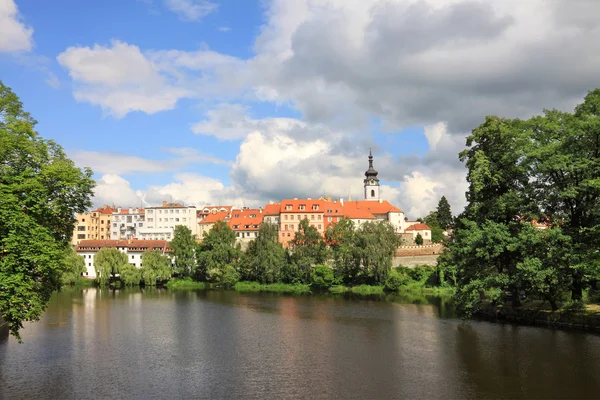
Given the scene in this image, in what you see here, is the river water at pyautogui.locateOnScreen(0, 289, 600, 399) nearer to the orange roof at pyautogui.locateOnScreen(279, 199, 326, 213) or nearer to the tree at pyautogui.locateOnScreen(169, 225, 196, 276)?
the tree at pyautogui.locateOnScreen(169, 225, 196, 276)

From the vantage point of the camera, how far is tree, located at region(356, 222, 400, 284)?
6294cm

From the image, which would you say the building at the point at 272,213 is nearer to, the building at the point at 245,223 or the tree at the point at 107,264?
the building at the point at 245,223

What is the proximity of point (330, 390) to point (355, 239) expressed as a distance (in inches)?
1846

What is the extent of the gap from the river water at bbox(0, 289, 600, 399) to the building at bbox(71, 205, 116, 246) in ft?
271

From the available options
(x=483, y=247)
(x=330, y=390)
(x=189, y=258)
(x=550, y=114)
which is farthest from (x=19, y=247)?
(x=189, y=258)

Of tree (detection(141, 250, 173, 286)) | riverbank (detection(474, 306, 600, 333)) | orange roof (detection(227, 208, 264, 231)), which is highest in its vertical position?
A: orange roof (detection(227, 208, 264, 231))

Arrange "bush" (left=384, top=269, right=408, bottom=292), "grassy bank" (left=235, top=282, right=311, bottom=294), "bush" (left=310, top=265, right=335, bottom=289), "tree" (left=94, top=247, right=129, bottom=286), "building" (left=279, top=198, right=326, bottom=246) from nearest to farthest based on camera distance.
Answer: "bush" (left=384, top=269, right=408, bottom=292)
"grassy bank" (left=235, top=282, right=311, bottom=294)
"bush" (left=310, top=265, right=335, bottom=289)
"tree" (left=94, top=247, right=129, bottom=286)
"building" (left=279, top=198, right=326, bottom=246)

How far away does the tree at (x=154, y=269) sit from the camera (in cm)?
7312

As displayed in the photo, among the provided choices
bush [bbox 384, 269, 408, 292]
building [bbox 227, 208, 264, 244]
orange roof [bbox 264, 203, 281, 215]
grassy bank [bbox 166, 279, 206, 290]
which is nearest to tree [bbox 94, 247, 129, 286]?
grassy bank [bbox 166, 279, 206, 290]

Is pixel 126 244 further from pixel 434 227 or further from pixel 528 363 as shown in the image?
pixel 528 363

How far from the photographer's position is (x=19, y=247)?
20.3m

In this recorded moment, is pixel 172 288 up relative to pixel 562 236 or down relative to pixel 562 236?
down

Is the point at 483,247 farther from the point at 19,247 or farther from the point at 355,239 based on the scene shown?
the point at 355,239

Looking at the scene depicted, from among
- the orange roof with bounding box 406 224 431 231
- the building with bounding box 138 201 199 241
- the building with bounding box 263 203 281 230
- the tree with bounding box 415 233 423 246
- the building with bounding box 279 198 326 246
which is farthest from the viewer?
the building with bounding box 138 201 199 241
